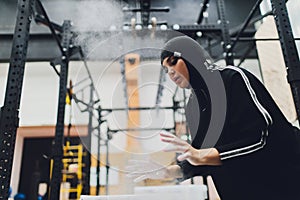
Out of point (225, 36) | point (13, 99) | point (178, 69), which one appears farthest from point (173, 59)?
point (225, 36)

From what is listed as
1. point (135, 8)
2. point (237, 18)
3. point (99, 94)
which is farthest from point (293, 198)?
point (237, 18)

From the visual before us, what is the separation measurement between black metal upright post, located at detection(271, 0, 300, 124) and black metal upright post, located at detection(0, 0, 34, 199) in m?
0.99

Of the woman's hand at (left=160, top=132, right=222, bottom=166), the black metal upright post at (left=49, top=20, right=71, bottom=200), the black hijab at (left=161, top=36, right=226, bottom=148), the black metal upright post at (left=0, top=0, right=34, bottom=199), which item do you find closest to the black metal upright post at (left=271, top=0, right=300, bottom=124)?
the black hijab at (left=161, top=36, right=226, bottom=148)

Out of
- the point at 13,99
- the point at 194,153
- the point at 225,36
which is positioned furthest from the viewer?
the point at 225,36

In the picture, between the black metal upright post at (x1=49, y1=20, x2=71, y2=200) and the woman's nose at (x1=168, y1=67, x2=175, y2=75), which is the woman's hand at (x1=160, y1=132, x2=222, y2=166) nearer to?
the woman's nose at (x1=168, y1=67, x2=175, y2=75)

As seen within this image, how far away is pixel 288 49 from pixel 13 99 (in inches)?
40.3

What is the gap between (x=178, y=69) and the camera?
1063 mm

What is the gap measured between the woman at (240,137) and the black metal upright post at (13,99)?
1.74 ft

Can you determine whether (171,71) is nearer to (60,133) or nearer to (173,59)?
(173,59)

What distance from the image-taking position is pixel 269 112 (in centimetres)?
90

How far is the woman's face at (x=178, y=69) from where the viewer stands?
1057 mm

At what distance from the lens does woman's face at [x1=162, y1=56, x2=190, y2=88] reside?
1057 mm

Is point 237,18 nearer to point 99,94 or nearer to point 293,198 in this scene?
point 99,94

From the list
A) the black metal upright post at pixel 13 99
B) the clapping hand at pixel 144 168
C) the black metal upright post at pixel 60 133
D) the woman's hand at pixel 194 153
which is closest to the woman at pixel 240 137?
the woman's hand at pixel 194 153
